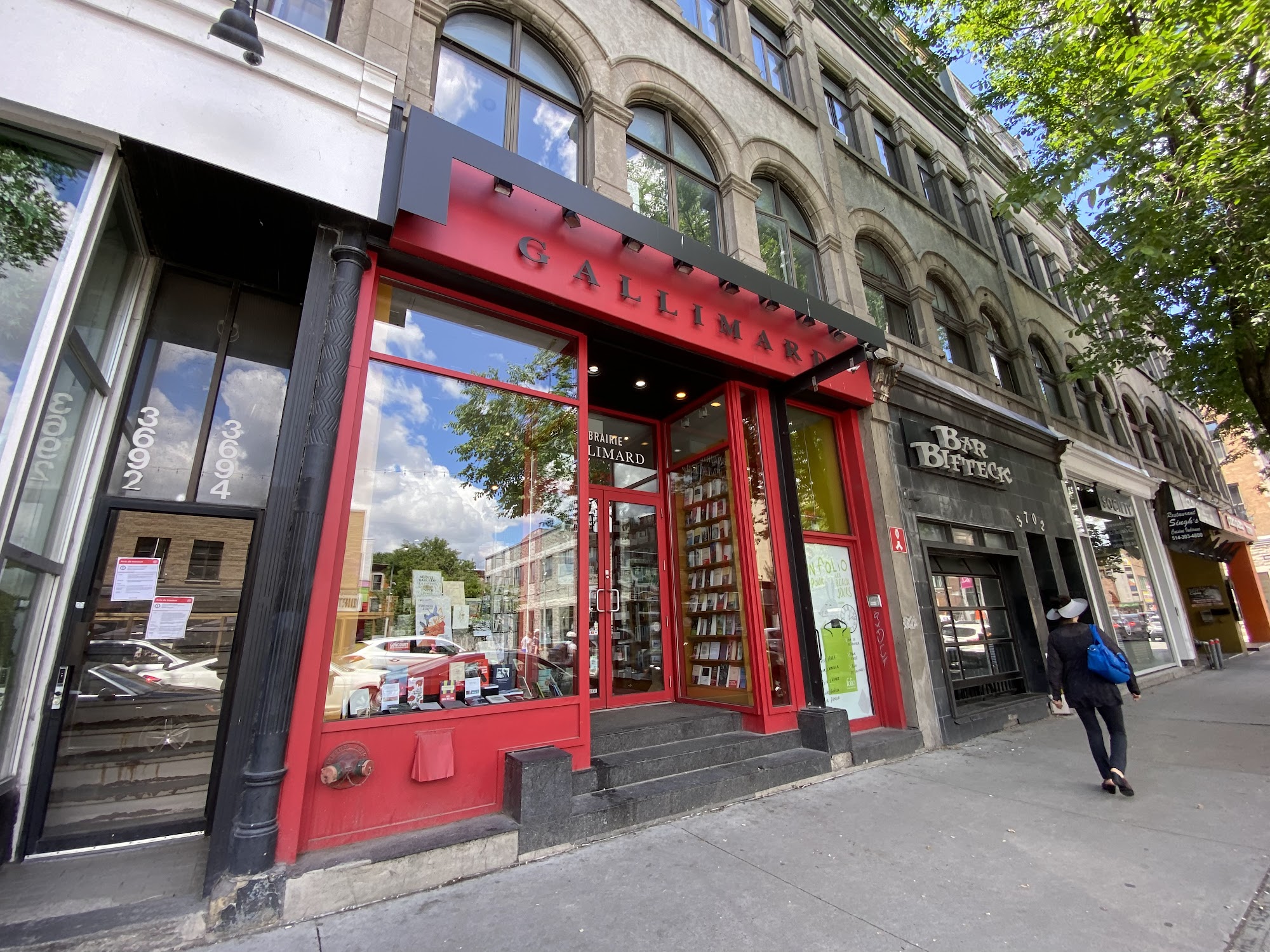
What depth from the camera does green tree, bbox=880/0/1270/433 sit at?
641 cm

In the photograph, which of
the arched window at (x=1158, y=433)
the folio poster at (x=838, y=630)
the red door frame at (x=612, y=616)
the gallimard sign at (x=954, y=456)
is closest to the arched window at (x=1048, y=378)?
the gallimard sign at (x=954, y=456)

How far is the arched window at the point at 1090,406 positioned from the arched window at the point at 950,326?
5532mm

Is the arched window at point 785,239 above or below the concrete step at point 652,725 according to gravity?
above

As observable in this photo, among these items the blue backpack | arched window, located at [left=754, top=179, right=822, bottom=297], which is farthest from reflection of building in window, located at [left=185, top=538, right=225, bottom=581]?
the blue backpack

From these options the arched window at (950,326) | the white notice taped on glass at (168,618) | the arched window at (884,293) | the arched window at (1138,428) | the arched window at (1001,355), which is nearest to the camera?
the white notice taped on glass at (168,618)

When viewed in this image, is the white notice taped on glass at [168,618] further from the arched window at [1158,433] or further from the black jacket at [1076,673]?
the arched window at [1158,433]

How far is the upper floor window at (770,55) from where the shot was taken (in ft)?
31.0

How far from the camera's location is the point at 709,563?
265 inches

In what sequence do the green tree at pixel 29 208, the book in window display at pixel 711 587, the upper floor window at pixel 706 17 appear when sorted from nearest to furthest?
the green tree at pixel 29 208, the book in window display at pixel 711 587, the upper floor window at pixel 706 17

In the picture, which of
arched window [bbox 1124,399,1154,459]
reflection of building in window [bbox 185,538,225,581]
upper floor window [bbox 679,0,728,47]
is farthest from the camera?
arched window [bbox 1124,399,1154,459]

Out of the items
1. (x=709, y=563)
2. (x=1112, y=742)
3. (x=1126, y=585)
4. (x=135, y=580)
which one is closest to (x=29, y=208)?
(x=135, y=580)

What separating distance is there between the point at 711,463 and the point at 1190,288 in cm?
943

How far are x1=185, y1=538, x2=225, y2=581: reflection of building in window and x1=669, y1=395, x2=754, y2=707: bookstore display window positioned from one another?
4814mm

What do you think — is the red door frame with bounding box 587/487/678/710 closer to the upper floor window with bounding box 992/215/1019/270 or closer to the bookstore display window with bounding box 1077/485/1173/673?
the bookstore display window with bounding box 1077/485/1173/673
